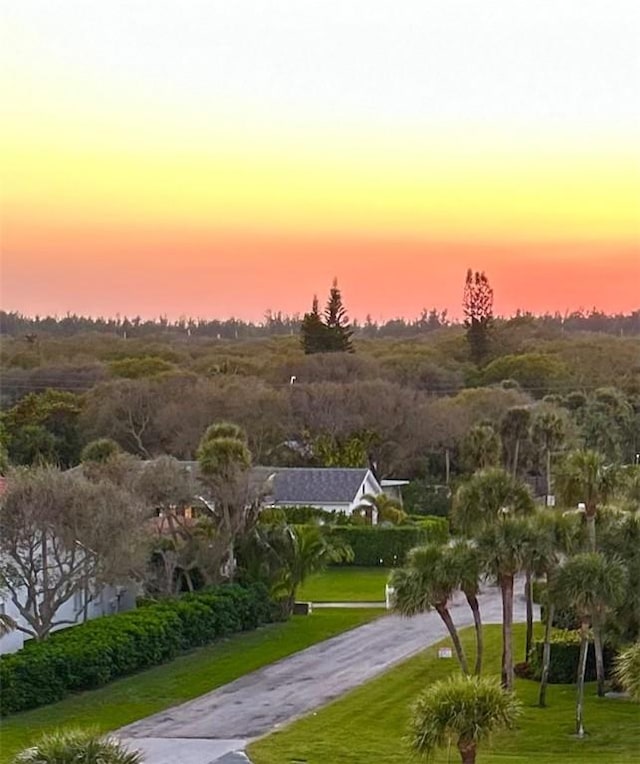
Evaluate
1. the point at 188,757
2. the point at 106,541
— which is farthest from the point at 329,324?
the point at 188,757

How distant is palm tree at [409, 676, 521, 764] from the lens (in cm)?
1516

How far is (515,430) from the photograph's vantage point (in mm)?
64312

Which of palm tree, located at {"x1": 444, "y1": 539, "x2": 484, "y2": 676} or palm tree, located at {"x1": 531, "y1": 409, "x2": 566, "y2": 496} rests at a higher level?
palm tree, located at {"x1": 531, "y1": 409, "x2": 566, "y2": 496}

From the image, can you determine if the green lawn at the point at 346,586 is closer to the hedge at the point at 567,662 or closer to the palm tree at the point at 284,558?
the palm tree at the point at 284,558

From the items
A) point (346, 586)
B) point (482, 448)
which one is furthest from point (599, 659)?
point (482, 448)

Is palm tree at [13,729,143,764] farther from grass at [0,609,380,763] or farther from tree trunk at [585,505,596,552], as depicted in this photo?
tree trunk at [585,505,596,552]

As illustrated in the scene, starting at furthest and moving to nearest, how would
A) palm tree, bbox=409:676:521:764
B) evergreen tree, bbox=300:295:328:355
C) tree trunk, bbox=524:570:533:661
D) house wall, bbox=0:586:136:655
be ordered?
evergreen tree, bbox=300:295:328:355 < house wall, bbox=0:586:136:655 < tree trunk, bbox=524:570:533:661 < palm tree, bbox=409:676:521:764

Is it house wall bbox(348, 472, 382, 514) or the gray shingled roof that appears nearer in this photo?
house wall bbox(348, 472, 382, 514)

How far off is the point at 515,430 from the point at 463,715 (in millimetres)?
49728

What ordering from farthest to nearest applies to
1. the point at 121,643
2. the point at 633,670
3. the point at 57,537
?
the point at 57,537 < the point at 121,643 < the point at 633,670

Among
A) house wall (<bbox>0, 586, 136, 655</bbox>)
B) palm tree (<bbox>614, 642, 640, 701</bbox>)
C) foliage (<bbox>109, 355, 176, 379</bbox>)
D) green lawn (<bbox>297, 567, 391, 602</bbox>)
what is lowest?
green lawn (<bbox>297, 567, 391, 602</bbox>)

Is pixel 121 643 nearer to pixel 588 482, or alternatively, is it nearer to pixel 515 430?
pixel 588 482

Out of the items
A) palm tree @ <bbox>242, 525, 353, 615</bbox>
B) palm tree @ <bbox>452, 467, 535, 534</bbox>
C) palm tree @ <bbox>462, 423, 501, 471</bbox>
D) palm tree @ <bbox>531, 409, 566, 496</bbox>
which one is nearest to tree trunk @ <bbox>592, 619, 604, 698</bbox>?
palm tree @ <bbox>452, 467, 535, 534</bbox>

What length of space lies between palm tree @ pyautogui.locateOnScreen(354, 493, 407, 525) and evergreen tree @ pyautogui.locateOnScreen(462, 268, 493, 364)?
4927 centimetres
